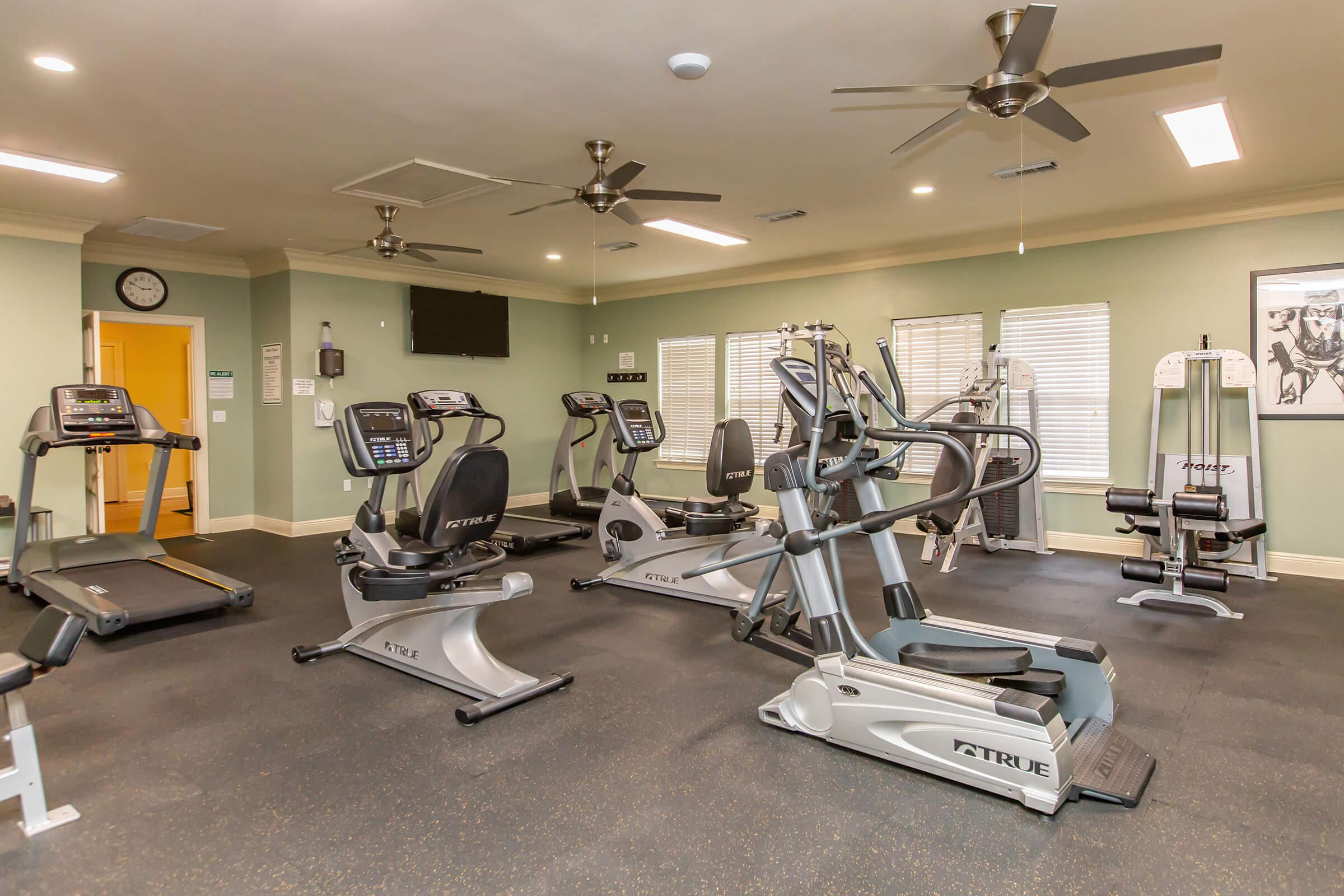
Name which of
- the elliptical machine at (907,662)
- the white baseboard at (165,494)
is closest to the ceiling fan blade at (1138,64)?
the elliptical machine at (907,662)

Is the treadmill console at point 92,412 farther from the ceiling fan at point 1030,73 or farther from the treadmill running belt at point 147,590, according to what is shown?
the ceiling fan at point 1030,73

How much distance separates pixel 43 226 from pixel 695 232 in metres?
4.78

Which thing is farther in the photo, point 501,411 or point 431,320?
point 501,411

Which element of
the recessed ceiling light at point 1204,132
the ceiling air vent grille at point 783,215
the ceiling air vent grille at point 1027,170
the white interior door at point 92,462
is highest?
→ the ceiling air vent grille at point 783,215

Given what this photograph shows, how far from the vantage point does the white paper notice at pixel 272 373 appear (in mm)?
6719

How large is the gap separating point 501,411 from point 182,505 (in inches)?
150

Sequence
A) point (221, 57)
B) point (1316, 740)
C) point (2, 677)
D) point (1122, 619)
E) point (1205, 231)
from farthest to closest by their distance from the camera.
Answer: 1. point (1205, 231)
2. point (1122, 619)
3. point (221, 57)
4. point (1316, 740)
5. point (2, 677)

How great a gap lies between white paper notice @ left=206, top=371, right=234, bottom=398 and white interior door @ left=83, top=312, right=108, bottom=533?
3.94ft

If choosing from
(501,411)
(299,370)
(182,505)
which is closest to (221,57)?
(299,370)

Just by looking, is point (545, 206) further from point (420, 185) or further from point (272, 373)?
point (272, 373)

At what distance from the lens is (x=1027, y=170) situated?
174 inches

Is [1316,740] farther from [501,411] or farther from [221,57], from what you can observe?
[501,411]

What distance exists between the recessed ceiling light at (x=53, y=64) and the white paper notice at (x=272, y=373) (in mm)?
3861

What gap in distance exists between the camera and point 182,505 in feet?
27.5
